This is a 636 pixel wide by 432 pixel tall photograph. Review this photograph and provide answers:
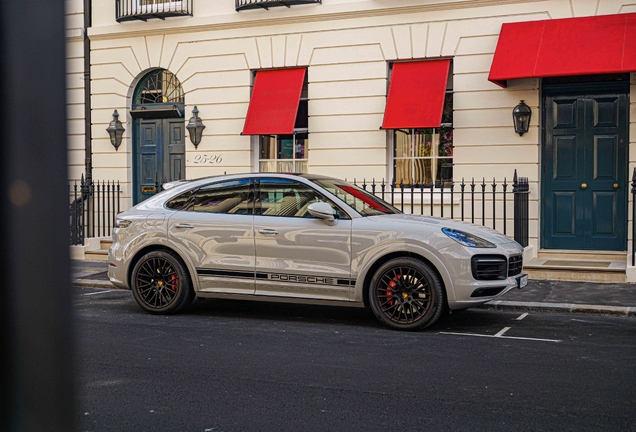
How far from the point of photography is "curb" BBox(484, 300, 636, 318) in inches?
350

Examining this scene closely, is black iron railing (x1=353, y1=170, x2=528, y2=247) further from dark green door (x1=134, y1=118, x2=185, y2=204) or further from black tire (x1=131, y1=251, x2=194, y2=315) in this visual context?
black tire (x1=131, y1=251, x2=194, y2=315)

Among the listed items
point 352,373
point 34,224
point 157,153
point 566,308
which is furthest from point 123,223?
point 157,153

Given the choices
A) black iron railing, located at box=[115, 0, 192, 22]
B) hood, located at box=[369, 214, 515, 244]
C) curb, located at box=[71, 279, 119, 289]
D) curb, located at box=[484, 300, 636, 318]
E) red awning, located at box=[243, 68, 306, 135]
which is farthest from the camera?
black iron railing, located at box=[115, 0, 192, 22]

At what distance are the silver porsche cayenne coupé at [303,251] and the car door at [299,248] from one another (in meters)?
0.01

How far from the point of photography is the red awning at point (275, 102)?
1475cm

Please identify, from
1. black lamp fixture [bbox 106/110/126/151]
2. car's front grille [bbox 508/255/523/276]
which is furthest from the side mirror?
black lamp fixture [bbox 106/110/126/151]

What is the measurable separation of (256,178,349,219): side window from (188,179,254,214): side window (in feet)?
0.53

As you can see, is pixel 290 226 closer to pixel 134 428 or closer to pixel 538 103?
pixel 134 428

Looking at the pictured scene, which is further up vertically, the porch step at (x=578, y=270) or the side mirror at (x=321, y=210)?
the side mirror at (x=321, y=210)

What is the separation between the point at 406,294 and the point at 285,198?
1.78m

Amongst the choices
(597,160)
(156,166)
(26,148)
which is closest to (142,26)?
(156,166)

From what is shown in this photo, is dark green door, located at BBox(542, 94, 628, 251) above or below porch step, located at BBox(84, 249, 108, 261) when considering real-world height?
above

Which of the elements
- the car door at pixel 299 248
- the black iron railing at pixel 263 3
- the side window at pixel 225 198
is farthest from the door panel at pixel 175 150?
the car door at pixel 299 248

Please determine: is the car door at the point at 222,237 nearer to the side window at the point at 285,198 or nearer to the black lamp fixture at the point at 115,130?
the side window at the point at 285,198
